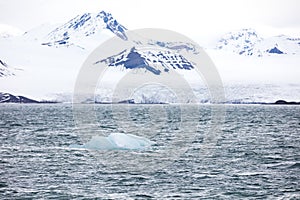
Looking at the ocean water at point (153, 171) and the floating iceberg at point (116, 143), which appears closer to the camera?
the ocean water at point (153, 171)

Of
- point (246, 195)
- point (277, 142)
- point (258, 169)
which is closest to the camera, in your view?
point (246, 195)

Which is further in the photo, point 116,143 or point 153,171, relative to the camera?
point 116,143

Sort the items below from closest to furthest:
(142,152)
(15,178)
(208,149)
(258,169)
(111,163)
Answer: (15,178) → (258,169) → (111,163) → (142,152) → (208,149)

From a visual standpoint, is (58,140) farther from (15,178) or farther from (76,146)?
(15,178)

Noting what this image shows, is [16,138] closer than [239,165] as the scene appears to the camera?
No

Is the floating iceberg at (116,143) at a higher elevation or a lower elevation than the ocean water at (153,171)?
higher

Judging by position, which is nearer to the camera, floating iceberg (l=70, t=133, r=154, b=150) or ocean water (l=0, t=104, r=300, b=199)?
ocean water (l=0, t=104, r=300, b=199)

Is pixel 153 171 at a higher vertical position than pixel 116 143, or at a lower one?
lower

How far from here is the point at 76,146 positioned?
50.3 m

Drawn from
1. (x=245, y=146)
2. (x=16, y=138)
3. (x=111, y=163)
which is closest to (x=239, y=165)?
(x=111, y=163)

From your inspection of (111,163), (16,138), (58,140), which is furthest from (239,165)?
(16,138)

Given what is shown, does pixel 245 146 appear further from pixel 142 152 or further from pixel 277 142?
pixel 142 152

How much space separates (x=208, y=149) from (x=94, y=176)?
705 inches

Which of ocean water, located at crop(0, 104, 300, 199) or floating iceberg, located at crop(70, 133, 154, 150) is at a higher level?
floating iceberg, located at crop(70, 133, 154, 150)
